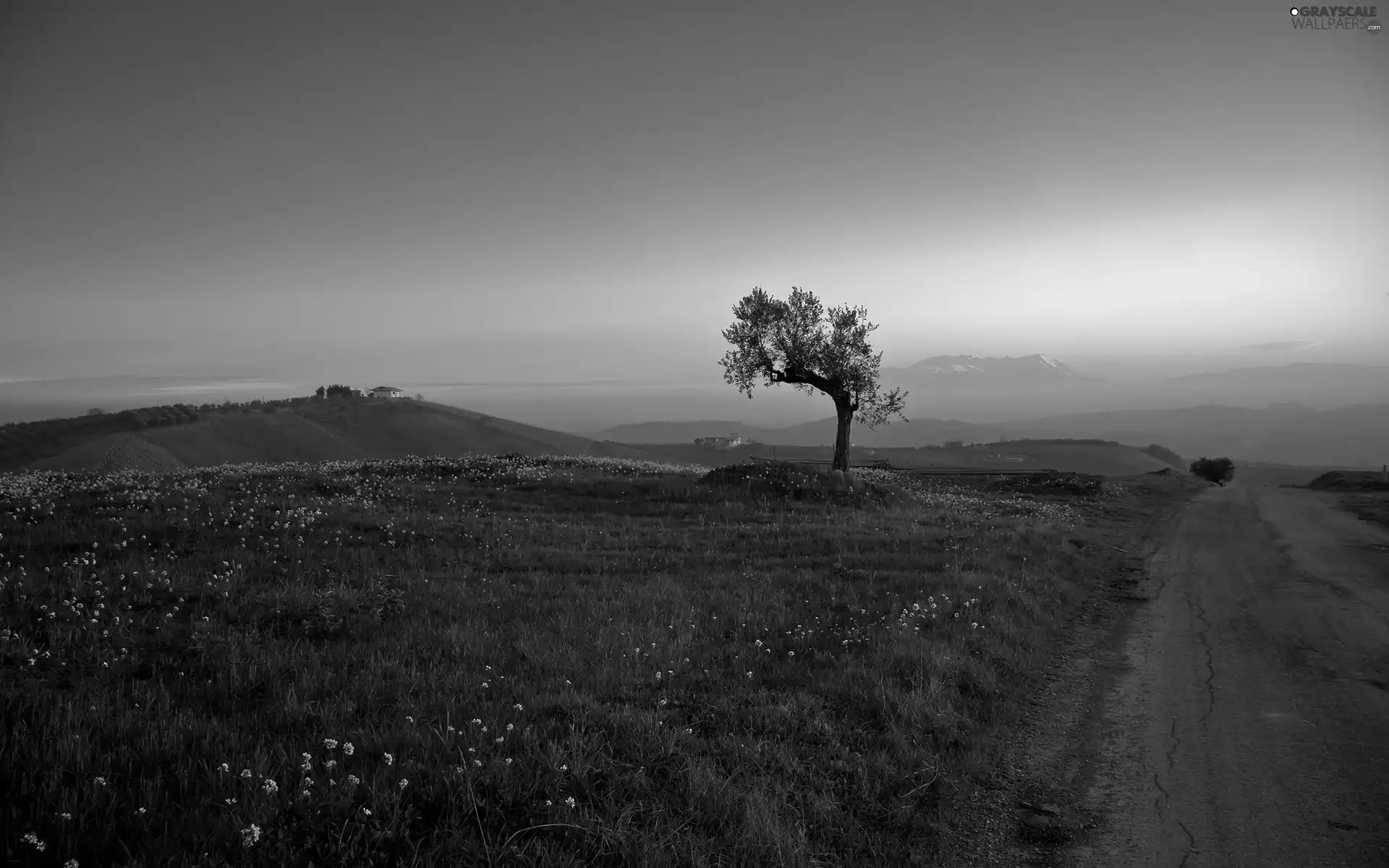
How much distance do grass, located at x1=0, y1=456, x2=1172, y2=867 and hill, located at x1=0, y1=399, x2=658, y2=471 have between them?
1321 inches

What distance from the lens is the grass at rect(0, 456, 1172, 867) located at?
4.82 meters

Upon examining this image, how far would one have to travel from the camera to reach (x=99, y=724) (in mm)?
5781

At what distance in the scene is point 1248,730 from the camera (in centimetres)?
785

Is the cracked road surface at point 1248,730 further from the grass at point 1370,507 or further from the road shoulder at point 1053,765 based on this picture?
the grass at point 1370,507

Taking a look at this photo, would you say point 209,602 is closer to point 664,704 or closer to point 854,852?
point 664,704

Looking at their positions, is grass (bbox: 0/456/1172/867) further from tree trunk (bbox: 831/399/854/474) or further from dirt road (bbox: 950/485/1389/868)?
tree trunk (bbox: 831/399/854/474)

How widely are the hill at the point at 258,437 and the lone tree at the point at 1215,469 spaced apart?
5770 cm

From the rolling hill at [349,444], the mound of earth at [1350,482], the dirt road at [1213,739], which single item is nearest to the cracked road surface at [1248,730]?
the dirt road at [1213,739]

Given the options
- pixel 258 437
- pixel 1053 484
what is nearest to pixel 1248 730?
pixel 1053 484

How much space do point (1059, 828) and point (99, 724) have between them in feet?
27.5

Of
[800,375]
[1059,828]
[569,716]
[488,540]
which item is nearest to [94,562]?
[488,540]

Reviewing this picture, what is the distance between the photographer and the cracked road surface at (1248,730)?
5793mm

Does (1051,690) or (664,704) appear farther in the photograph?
(1051,690)

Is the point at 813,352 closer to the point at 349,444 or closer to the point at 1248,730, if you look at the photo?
the point at 1248,730
